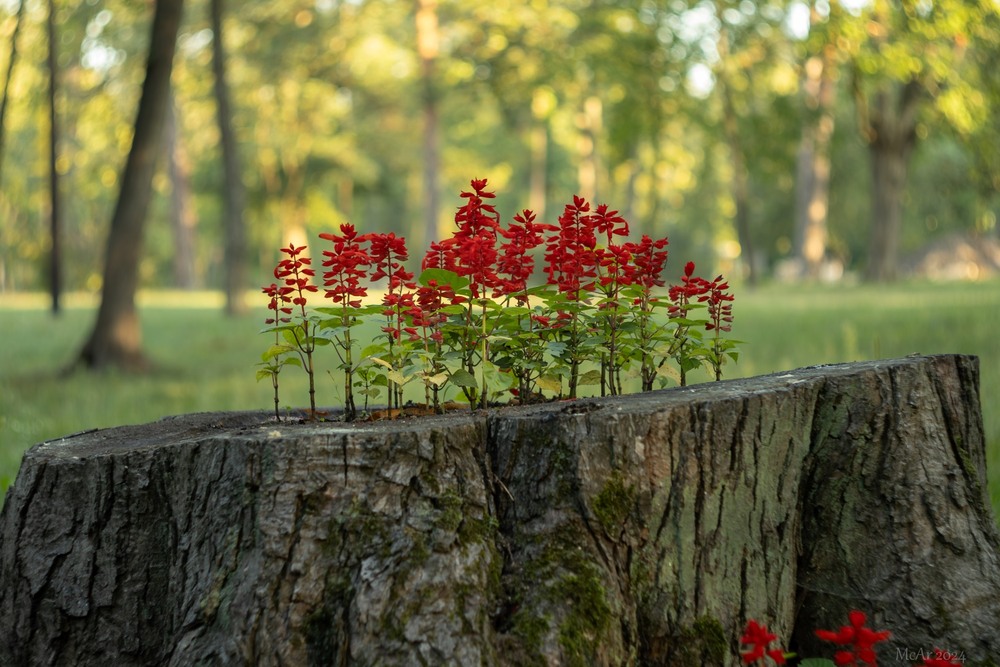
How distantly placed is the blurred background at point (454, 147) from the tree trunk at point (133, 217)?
0.08 ft

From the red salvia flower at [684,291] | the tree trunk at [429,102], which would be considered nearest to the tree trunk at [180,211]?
the tree trunk at [429,102]

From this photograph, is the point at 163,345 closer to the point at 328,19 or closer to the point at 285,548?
the point at 285,548

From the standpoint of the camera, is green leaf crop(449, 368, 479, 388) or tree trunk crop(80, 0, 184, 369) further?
tree trunk crop(80, 0, 184, 369)

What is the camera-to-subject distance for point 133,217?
1050cm

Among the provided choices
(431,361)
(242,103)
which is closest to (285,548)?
(431,361)

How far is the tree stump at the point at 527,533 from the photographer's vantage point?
2508mm

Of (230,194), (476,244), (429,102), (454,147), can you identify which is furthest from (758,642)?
(454,147)

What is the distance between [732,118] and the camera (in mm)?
19828

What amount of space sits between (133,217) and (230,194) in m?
8.80

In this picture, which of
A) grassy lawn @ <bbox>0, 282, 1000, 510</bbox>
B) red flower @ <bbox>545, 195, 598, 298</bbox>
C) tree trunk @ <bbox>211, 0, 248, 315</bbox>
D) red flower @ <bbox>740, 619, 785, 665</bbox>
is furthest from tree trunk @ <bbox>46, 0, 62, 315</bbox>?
red flower @ <bbox>740, 619, 785, 665</bbox>

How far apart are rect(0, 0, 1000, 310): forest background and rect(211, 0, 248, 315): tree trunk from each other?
Result: 114mm

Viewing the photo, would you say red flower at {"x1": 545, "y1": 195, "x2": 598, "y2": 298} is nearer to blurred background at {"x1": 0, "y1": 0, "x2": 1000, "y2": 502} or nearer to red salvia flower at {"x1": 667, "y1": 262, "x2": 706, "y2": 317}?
red salvia flower at {"x1": 667, "y1": 262, "x2": 706, "y2": 317}

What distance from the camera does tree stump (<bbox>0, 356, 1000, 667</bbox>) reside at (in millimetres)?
2508

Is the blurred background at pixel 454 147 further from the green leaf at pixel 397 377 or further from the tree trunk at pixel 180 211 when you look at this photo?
the green leaf at pixel 397 377
